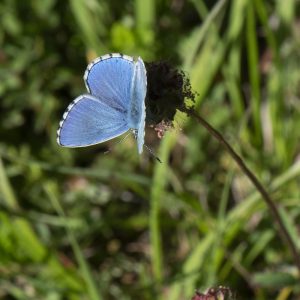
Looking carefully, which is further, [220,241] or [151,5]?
[151,5]

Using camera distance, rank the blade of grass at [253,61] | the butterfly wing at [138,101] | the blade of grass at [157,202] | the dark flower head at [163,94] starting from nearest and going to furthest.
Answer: the butterfly wing at [138,101], the dark flower head at [163,94], the blade of grass at [157,202], the blade of grass at [253,61]

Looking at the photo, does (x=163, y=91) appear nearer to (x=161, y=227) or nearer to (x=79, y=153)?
(x=161, y=227)

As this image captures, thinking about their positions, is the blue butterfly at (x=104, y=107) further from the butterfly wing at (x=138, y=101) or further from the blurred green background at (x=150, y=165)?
the blurred green background at (x=150, y=165)

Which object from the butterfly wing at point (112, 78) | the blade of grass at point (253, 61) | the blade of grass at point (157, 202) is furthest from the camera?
the blade of grass at point (253, 61)

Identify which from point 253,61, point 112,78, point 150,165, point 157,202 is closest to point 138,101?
point 112,78

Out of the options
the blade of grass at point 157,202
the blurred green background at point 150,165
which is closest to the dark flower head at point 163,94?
the blurred green background at point 150,165

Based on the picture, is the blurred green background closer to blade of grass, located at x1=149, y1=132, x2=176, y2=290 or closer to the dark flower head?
blade of grass, located at x1=149, y1=132, x2=176, y2=290

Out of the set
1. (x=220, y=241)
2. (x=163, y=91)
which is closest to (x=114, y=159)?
(x=220, y=241)

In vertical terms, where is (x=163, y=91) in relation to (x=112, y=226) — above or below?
below
